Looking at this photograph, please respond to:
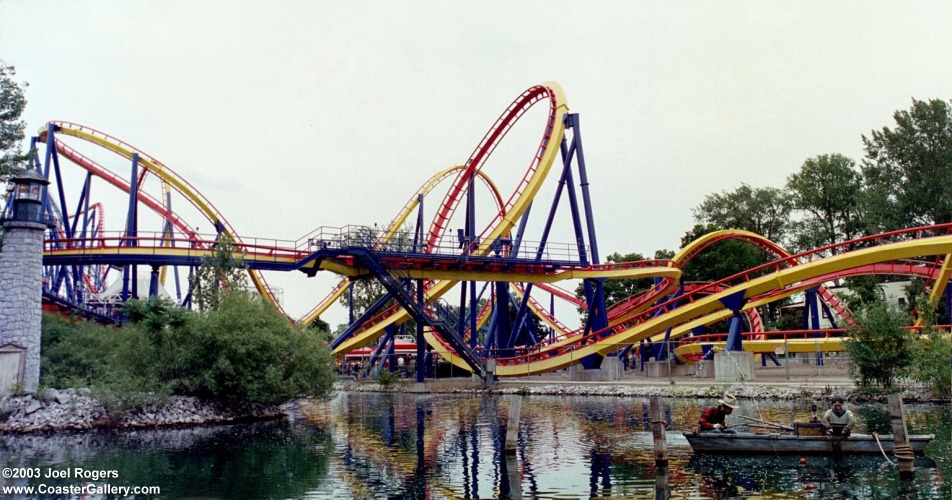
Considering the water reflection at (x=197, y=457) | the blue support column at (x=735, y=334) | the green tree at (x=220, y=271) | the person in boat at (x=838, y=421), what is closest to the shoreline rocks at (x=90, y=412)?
the water reflection at (x=197, y=457)

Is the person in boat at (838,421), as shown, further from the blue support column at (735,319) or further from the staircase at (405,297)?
the staircase at (405,297)

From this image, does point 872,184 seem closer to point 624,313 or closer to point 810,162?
point 810,162

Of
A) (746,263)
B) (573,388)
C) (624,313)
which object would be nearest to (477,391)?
(573,388)

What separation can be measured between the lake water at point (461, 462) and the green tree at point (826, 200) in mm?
39097

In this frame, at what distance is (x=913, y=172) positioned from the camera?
50531 millimetres

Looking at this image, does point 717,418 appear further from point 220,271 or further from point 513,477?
point 220,271

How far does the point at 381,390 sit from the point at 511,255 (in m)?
10.6

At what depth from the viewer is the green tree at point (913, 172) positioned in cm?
4891

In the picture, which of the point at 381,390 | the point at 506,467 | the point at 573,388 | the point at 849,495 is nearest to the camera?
the point at 849,495

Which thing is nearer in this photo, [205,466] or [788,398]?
[205,466]

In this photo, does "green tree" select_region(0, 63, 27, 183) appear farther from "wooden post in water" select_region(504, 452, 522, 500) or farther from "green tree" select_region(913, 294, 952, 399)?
"green tree" select_region(913, 294, 952, 399)

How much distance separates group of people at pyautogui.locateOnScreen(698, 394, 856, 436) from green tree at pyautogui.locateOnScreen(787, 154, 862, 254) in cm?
4697

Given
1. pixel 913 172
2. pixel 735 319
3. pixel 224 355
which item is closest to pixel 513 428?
pixel 224 355

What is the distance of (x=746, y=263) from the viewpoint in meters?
59.5
